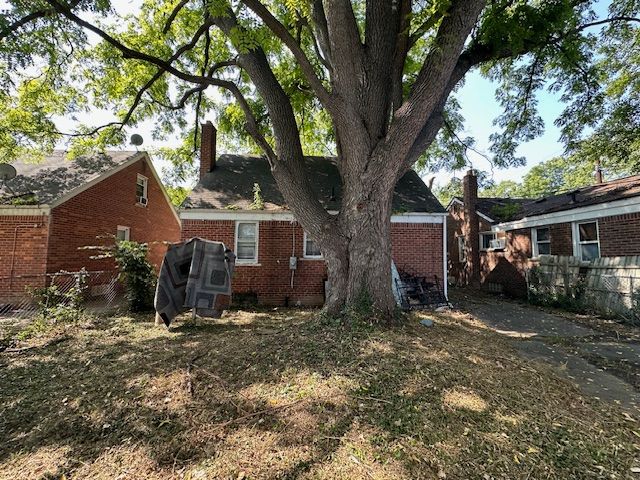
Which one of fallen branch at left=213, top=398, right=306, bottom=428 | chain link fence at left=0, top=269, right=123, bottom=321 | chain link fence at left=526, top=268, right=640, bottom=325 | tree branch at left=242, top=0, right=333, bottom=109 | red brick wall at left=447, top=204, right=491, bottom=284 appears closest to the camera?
fallen branch at left=213, top=398, right=306, bottom=428

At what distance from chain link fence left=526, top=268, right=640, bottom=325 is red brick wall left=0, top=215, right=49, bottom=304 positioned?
55.6 ft

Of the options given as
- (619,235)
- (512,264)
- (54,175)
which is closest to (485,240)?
(512,264)

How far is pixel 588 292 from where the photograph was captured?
8.95m

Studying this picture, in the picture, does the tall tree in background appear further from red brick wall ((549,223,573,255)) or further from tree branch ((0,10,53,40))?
red brick wall ((549,223,573,255))

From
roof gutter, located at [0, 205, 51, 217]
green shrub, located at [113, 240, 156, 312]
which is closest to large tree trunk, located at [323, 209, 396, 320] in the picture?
green shrub, located at [113, 240, 156, 312]

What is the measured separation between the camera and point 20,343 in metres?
5.59

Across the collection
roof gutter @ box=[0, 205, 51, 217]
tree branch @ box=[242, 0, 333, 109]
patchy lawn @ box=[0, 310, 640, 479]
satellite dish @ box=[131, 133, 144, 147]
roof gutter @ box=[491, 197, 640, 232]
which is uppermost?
satellite dish @ box=[131, 133, 144, 147]

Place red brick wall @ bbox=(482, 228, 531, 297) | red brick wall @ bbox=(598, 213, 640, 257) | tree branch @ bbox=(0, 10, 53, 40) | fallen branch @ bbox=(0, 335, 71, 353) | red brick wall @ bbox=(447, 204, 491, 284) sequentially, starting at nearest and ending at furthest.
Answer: fallen branch @ bbox=(0, 335, 71, 353)
tree branch @ bbox=(0, 10, 53, 40)
red brick wall @ bbox=(598, 213, 640, 257)
red brick wall @ bbox=(482, 228, 531, 297)
red brick wall @ bbox=(447, 204, 491, 284)

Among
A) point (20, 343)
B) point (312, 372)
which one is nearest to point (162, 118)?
point (20, 343)

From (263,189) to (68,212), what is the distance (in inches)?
265

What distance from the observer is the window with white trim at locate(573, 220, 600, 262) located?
32.5 feet

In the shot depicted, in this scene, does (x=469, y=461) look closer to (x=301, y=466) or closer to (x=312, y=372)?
(x=301, y=466)

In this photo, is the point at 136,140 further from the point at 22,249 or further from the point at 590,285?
the point at 590,285

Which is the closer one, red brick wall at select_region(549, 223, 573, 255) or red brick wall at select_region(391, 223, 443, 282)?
red brick wall at select_region(391, 223, 443, 282)
